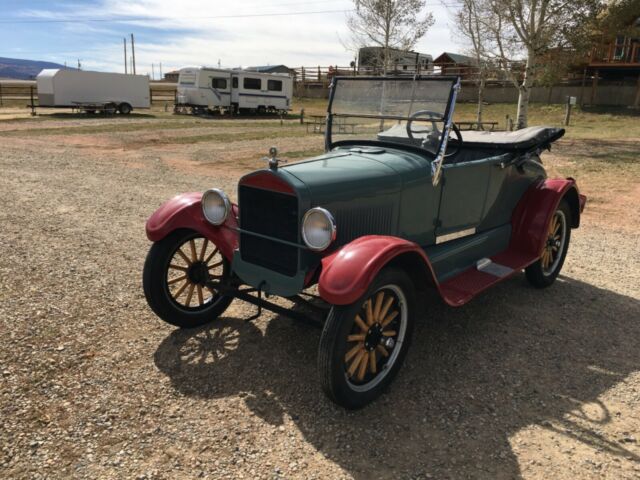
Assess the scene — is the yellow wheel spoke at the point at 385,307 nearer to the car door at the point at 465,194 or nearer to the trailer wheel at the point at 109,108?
the car door at the point at 465,194

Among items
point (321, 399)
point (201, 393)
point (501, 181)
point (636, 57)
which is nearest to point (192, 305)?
point (201, 393)

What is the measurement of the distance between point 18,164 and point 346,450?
37.9 feet

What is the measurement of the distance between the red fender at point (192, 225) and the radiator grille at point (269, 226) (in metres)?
0.18

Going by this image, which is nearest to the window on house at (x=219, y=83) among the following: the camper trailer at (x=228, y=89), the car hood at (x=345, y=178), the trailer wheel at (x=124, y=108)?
the camper trailer at (x=228, y=89)

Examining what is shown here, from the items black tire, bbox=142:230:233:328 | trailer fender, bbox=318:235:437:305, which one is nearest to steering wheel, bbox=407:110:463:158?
trailer fender, bbox=318:235:437:305

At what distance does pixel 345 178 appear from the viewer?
326 cm

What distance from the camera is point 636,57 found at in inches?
1002

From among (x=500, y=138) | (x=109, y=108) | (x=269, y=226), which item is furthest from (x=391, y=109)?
(x=109, y=108)

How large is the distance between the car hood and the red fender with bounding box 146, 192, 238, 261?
0.70m

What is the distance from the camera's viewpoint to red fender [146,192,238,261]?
3623 millimetres

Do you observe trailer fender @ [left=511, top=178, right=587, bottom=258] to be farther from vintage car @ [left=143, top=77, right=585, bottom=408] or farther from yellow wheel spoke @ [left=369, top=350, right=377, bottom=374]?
yellow wheel spoke @ [left=369, top=350, right=377, bottom=374]

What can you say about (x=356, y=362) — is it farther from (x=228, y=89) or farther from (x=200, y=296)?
(x=228, y=89)

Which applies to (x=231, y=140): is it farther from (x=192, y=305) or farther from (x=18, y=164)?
(x=192, y=305)

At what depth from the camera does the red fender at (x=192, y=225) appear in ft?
11.9
